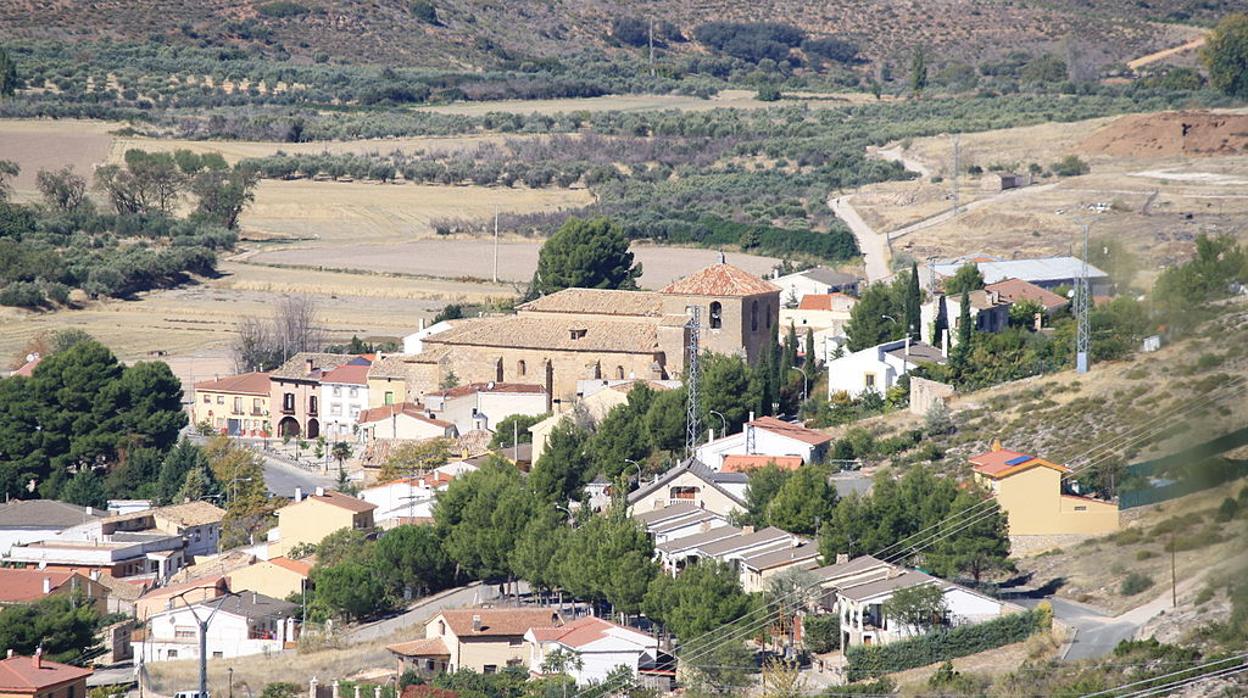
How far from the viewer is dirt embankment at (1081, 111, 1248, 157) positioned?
196ft

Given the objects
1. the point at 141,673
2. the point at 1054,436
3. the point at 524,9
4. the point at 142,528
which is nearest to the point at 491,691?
the point at 141,673

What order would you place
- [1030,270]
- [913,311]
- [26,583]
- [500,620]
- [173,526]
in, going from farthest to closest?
[1030,270]
[913,311]
[173,526]
[26,583]
[500,620]

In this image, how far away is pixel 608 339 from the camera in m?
51.8

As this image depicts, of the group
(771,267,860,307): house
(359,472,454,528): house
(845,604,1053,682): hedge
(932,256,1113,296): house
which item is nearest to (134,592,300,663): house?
(359,472,454,528): house

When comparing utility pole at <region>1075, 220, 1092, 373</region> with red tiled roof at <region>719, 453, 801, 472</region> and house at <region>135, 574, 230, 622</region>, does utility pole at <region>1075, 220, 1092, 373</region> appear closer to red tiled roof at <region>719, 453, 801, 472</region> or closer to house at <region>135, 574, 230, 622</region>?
red tiled roof at <region>719, 453, 801, 472</region>

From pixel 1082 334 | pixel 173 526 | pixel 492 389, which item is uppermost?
pixel 1082 334

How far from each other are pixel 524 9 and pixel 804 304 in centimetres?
10769

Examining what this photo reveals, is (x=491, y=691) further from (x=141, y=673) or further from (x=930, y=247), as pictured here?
(x=930, y=247)

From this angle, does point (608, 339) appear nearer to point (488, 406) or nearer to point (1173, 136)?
point (488, 406)

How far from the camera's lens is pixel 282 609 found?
36.2 metres

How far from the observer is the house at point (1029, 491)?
99.4 ft

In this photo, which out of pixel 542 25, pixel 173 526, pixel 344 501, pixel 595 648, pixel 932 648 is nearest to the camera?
pixel 932 648

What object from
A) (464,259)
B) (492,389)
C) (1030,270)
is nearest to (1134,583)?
(492,389)

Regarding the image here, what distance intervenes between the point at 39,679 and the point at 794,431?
55.2 ft
